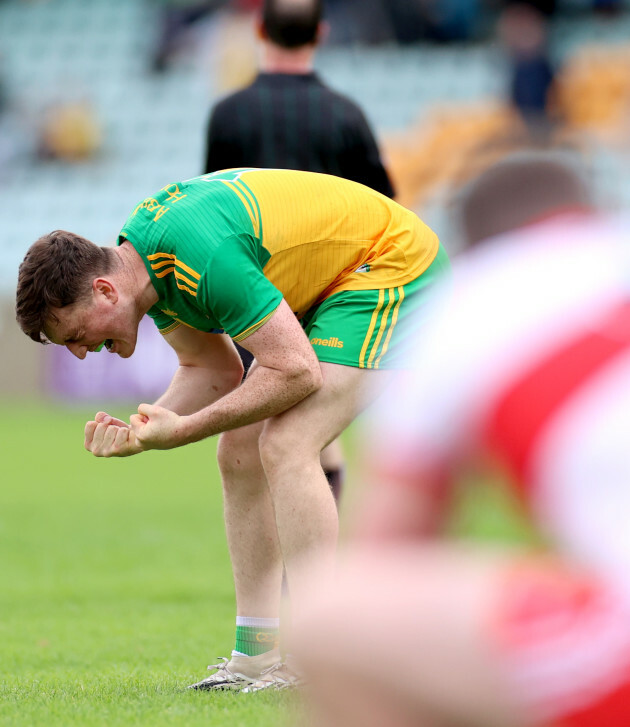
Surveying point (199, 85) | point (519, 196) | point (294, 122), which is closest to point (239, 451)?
point (294, 122)

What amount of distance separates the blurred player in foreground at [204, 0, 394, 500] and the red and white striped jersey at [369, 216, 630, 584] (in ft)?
9.06

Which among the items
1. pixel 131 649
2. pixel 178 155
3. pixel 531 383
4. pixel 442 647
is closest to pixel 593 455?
pixel 531 383

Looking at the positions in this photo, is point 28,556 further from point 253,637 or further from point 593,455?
point 593,455

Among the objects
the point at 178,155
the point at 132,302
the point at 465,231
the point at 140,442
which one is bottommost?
the point at 178,155

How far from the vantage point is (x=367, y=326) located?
3.62 metres

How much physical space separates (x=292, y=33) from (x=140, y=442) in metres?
2.06

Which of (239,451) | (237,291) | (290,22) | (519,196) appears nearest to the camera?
(519,196)

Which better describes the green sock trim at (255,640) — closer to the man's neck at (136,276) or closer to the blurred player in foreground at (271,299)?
the blurred player in foreground at (271,299)

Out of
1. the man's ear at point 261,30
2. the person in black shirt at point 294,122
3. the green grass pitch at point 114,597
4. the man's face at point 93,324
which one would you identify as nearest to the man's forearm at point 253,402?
the man's face at point 93,324

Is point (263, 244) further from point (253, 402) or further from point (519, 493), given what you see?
point (519, 493)

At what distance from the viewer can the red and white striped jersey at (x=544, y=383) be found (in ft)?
5.47

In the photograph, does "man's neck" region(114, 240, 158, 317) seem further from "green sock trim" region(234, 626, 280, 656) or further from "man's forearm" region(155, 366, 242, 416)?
"green sock trim" region(234, 626, 280, 656)

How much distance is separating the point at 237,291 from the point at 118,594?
113 inches

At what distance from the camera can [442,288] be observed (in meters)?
3.70
